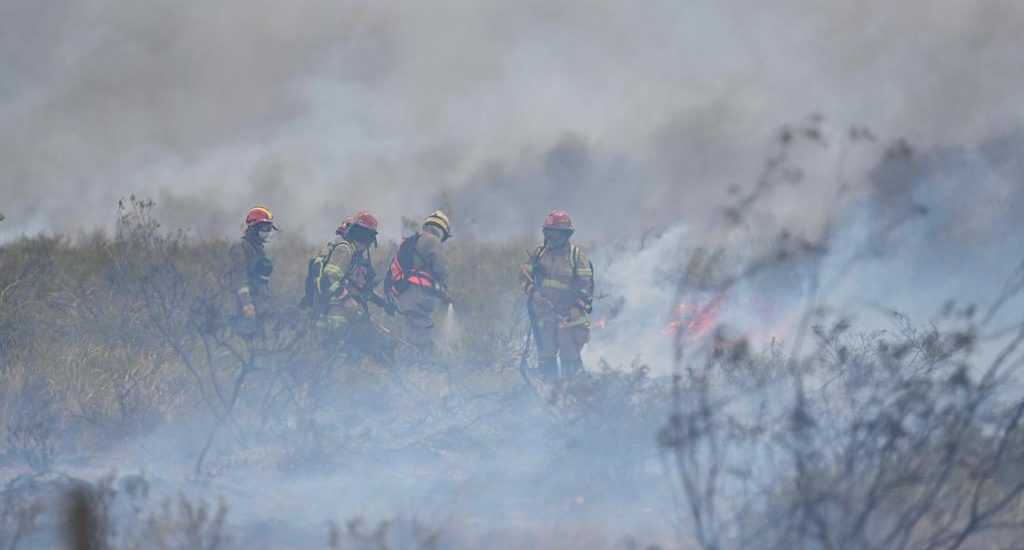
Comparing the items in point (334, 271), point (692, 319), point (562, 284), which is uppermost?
point (562, 284)

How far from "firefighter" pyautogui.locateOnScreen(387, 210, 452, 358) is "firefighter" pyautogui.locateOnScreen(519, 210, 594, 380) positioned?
3.07 feet

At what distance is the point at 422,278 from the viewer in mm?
11414

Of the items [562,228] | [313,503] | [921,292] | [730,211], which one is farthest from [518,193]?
[730,211]

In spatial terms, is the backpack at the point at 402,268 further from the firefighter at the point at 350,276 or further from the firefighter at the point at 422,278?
the firefighter at the point at 350,276

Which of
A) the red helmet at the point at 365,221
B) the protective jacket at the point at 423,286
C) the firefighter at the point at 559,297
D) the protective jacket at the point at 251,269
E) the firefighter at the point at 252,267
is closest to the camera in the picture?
the firefighter at the point at 252,267

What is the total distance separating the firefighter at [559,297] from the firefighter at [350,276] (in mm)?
1522

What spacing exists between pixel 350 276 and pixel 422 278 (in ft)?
2.64

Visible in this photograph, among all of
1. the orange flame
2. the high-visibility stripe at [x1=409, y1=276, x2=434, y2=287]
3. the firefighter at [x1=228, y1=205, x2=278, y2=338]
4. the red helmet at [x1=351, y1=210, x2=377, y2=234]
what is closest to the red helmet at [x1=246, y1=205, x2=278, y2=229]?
the firefighter at [x1=228, y1=205, x2=278, y2=338]

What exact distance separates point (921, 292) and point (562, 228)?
6.48 meters

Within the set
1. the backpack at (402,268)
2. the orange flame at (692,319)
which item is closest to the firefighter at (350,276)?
the backpack at (402,268)

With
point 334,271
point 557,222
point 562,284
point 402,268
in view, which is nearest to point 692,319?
point 557,222

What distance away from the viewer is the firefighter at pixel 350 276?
420 inches

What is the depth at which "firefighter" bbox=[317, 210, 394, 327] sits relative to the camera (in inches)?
420

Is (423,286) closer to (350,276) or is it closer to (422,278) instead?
(422,278)
